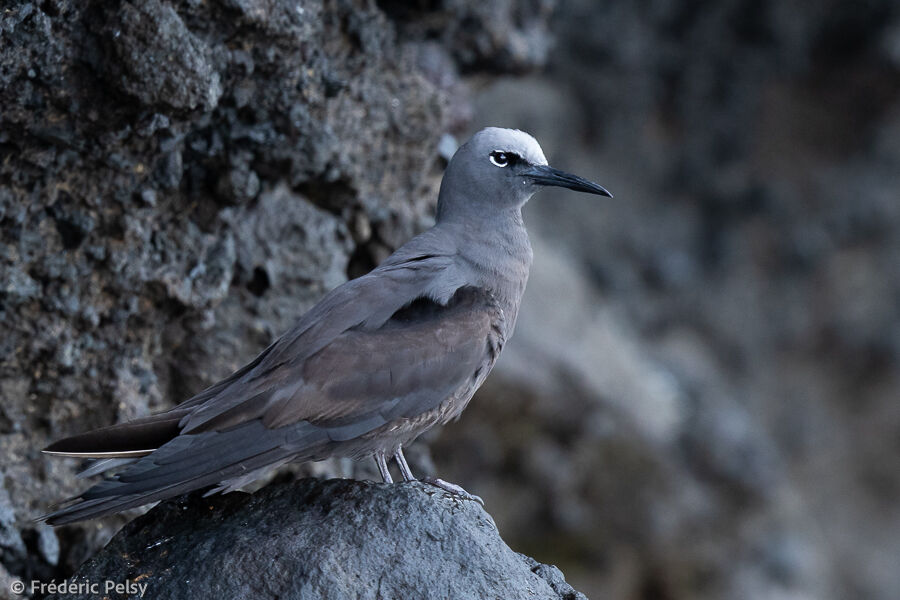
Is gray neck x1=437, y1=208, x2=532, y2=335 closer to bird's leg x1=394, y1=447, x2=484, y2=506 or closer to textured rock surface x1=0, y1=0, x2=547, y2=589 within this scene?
bird's leg x1=394, y1=447, x2=484, y2=506

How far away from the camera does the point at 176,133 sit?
517 cm

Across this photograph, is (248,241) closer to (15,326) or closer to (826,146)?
(15,326)

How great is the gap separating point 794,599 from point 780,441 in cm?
220

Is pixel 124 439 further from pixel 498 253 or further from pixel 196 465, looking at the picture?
pixel 498 253

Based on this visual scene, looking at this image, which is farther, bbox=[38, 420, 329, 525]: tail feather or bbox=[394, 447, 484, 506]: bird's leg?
bbox=[394, 447, 484, 506]: bird's leg

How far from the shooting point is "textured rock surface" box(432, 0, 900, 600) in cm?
1124

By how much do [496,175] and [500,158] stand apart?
98 millimetres

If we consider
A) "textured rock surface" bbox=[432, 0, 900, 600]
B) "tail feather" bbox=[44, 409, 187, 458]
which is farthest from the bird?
"textured rock surface" bbox=[432, 0, 900, 600]

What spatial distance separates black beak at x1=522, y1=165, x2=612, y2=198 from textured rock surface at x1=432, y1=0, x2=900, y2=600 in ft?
17.5

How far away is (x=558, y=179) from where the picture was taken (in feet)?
18.1

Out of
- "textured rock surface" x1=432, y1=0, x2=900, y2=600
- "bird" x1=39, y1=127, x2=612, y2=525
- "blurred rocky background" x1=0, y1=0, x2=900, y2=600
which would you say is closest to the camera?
"bird" x1=39, y1=127, x2=612, y2=525

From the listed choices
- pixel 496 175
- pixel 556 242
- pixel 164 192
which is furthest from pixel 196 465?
pixel 556 242

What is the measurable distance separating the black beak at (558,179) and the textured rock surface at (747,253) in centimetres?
535

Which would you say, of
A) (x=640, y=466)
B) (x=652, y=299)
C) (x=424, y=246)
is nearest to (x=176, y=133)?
(x=424, y=246)
